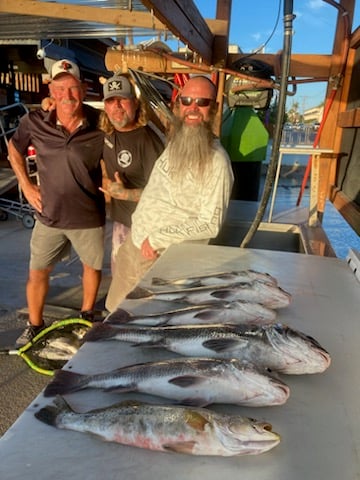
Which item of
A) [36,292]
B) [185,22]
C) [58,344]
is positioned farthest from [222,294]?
[36,292]

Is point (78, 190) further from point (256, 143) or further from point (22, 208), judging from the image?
point (22, 208)

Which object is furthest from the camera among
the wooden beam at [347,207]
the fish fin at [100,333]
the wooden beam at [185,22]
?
the wooden beam at [347,207]

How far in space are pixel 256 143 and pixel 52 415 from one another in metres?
4.68

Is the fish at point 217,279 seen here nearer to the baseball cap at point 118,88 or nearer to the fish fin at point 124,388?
the fish fin at point 124,388

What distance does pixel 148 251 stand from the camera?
103 inches

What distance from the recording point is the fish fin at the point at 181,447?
0.90 metres

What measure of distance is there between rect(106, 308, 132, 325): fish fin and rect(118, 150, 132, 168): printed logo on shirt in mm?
1876

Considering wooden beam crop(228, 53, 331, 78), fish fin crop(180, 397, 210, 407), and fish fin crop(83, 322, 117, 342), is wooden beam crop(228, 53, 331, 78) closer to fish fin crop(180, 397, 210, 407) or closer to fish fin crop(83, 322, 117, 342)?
fish fin crop(83, 322, 117, 342)

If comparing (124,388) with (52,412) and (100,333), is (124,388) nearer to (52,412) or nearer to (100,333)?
(52,412)

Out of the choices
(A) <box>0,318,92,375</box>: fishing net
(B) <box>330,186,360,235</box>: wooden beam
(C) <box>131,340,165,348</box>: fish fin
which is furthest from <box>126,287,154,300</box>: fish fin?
(B) <box>330,186,360,235</box>: wooden beam

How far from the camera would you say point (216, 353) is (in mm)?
1220

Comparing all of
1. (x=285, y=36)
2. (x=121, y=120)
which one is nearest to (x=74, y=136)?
(x=121, y=120)

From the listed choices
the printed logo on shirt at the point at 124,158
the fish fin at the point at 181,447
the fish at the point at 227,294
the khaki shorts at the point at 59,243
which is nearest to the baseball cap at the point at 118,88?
the printed logo on shirt at the point at 124,158

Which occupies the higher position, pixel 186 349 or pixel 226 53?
pixel 226 53
